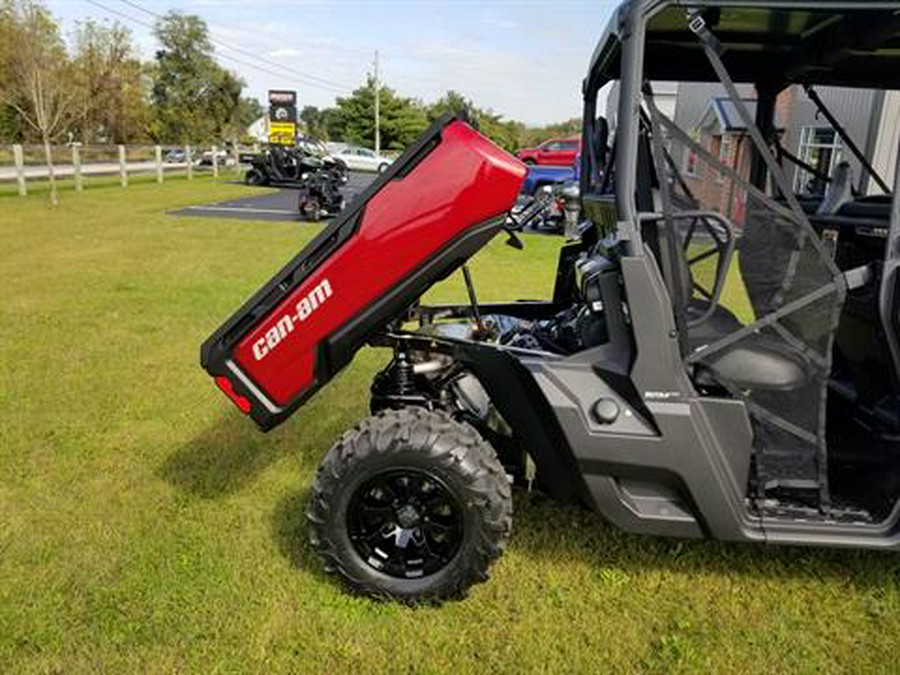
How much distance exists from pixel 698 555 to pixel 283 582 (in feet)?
5.55

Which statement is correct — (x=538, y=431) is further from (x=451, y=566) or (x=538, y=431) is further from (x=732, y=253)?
(x=732, y=253)

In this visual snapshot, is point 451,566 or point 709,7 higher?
point 709,7

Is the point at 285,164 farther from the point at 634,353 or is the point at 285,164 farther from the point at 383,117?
the point at 383,117

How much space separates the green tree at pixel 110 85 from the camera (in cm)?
3950

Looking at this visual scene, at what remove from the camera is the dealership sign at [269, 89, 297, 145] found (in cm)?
3372

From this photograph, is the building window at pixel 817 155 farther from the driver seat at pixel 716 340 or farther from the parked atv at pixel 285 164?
the parked atv at pixel 285 164

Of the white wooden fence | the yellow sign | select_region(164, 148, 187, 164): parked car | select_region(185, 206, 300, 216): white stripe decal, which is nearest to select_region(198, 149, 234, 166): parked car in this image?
the white wooden fence

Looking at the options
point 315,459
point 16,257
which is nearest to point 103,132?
point 16,257

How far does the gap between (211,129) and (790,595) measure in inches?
2224

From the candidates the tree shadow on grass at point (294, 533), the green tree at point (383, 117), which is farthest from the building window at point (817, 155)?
the green tree at point (383, 117)

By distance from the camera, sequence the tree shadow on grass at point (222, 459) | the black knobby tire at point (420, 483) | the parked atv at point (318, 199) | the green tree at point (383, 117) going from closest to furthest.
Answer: the black knobby tire at point (420, 483) → the tree shadow on grass at point (222, 459) → the parked atv at point (318, 199) → the green tree at point (383, 117)

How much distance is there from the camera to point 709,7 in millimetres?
2230

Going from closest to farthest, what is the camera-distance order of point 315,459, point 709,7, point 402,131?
point 709,7 < point 315,459 < point 402,131

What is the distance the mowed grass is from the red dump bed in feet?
2.66
